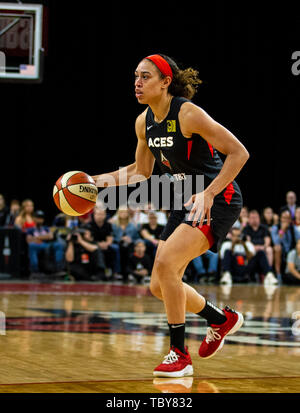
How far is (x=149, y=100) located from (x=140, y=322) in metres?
3.03

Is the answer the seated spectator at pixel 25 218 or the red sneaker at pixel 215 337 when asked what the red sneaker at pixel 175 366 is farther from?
the seated spectator at pixel 25 218

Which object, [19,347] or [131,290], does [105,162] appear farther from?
[19,347]

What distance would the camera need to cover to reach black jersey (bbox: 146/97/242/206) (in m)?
4.48

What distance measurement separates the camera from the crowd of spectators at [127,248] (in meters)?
13.0

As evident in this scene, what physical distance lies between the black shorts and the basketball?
57cm

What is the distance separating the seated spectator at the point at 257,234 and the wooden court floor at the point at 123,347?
3939 millimetres

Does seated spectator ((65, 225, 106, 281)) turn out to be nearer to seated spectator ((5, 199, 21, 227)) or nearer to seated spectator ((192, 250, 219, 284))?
seated spectator ((5, 199, 21, 227))

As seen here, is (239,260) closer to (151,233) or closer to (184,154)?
(151,233)

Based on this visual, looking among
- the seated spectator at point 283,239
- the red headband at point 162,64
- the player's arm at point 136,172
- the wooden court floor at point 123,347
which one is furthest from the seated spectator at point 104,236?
the red headband at point 162,64

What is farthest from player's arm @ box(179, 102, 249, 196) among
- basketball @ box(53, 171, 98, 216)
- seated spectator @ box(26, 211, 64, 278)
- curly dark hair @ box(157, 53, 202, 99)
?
seated spectator @ box(26, 211, 64, 278)

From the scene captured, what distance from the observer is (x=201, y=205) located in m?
4.16

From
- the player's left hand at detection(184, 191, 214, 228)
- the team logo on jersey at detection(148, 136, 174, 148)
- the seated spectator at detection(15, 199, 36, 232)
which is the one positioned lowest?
the seated spectator at detection(15, 199, 36, 232)

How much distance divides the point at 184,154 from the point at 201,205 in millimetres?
469
